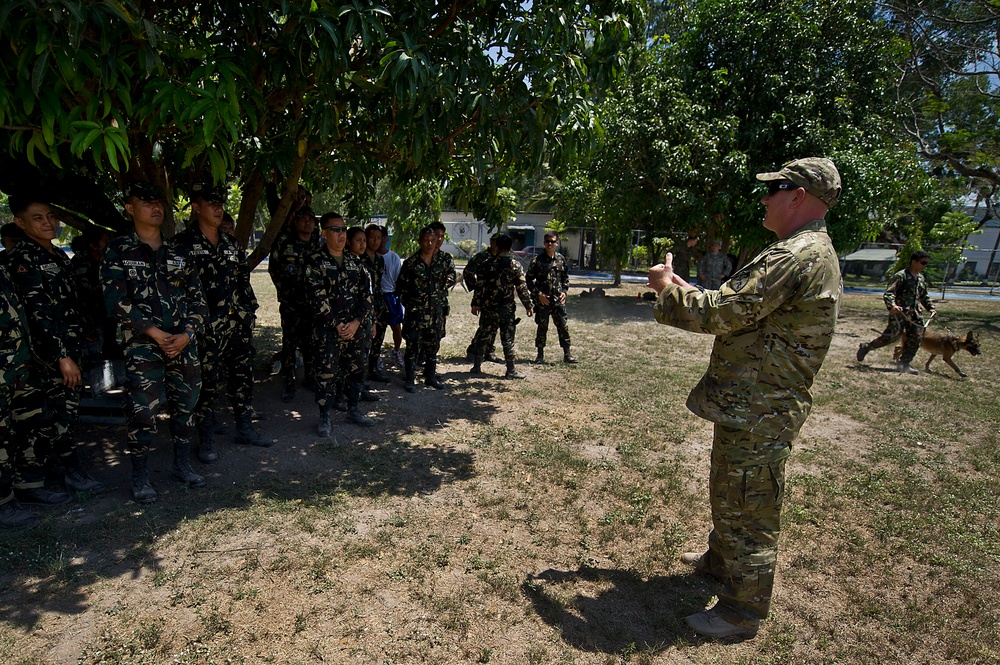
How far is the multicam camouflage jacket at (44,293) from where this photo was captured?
355 cm

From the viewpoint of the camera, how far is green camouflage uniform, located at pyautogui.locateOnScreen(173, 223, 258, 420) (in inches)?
166

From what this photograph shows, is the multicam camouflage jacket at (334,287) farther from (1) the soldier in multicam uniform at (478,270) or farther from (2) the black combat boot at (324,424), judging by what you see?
(1) the soldier in multicam uniform at (478,270)

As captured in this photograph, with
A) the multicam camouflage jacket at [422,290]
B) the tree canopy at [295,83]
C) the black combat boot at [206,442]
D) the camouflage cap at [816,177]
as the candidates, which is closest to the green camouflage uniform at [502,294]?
the multicam camouflage jacket at [422,290]

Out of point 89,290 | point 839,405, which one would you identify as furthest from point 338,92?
point 839,405

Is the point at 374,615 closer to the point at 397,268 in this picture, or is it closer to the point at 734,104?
the point at 397,268

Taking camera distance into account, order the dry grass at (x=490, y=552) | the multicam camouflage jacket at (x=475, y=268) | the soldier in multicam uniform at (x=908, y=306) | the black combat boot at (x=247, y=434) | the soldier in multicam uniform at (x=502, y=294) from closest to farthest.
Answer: the dry grass at (x=490, y=552) → the black combat boot at (x=247, y=434) → the soldier in multicam uniform at (x=502, y=294) → the multicam camouflage jacket at (x=475, y=268) → the soldier in multicam uniform at (x=908, y=306)

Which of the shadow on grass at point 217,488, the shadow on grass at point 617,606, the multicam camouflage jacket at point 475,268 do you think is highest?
the multicam camouflage jacket at point 475,268

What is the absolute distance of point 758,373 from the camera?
2666 mm

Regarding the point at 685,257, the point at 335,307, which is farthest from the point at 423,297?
the point at 685,257

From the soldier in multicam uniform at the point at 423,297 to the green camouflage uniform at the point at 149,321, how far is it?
9.17 feet

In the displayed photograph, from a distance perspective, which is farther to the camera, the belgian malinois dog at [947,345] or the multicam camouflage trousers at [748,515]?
the belgian malinois dog at [947,345]

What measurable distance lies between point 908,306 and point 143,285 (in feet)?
33.0

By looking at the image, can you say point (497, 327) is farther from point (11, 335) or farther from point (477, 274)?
point (11, 335)

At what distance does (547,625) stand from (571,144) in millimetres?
3405
